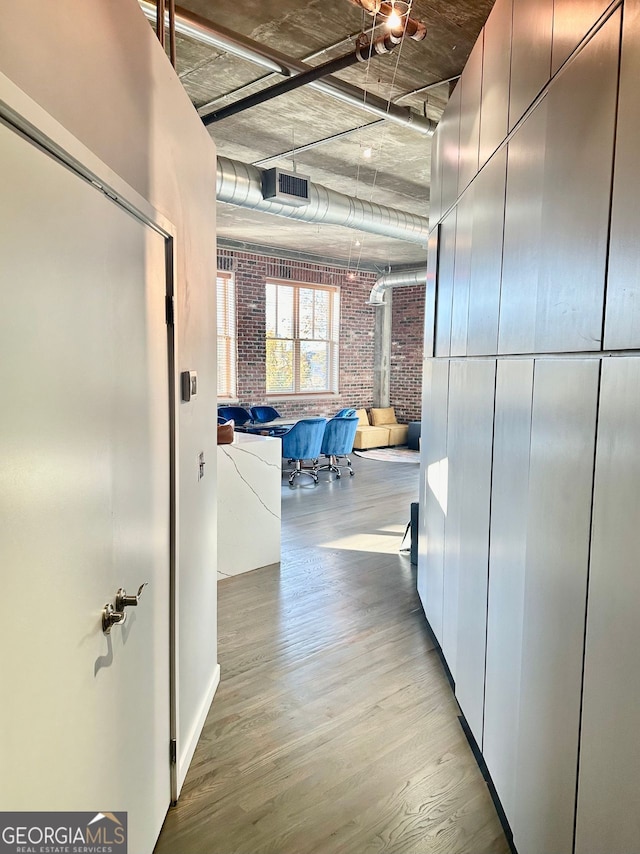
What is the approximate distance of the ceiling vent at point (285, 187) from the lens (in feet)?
17.7

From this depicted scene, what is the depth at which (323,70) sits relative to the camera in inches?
139

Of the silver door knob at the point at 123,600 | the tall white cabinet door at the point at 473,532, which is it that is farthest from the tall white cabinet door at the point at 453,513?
the silver door knob at the point at 123,600

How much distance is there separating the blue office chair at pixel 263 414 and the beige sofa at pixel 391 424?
2.71 m

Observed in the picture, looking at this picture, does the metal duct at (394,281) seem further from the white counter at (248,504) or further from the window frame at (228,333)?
the white counter at (248,504)

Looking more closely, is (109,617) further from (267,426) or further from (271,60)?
(267,426)

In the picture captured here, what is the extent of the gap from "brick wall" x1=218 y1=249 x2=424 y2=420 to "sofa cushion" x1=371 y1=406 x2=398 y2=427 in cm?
24

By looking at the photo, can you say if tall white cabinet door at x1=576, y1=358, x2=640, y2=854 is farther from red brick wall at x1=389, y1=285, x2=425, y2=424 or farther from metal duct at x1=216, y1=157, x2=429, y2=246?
red brick wall at x1=389, y1=285, x2=425, y2=424

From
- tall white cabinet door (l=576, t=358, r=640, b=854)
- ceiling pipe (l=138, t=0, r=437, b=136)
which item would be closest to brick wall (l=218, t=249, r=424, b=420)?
ceiling pipe (l=138, t=0, r=437, b=136)

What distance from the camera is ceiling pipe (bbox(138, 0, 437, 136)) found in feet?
10.00

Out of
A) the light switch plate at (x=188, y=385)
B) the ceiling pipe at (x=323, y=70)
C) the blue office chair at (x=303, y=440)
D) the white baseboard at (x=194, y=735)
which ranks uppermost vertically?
the ceiling pipe at (x=323, y=70)

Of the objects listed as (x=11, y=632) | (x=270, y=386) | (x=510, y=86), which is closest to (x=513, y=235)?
(x=510, y=86)

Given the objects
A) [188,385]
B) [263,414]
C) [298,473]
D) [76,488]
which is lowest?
[298,473]

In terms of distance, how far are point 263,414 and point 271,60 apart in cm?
650

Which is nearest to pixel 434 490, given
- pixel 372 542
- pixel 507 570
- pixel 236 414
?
pixel 507 570
